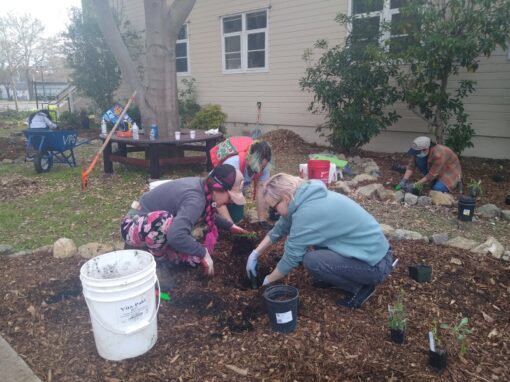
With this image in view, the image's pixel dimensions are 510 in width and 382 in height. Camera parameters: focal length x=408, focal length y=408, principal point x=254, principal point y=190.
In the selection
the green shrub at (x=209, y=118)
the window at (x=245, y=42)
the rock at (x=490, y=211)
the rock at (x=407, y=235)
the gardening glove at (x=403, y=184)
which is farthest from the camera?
the green shrub at (x=209, y=118)

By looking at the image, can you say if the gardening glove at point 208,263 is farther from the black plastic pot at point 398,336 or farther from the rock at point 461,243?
the rock at point 461,243

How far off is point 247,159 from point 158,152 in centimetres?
331

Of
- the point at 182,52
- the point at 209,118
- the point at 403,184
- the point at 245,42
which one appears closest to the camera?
the point at 403,184

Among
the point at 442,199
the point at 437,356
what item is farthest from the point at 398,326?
the point at 442,199

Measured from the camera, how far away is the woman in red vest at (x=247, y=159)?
13.1 feet

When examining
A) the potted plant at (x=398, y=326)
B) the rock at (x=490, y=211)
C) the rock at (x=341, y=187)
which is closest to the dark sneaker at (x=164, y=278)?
the potted plant at (x=398, y=326)

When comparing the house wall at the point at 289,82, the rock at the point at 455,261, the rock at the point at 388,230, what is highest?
the house wall at the point at 289,82

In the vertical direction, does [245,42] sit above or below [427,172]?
above

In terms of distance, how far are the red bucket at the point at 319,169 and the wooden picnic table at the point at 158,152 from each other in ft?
6.29

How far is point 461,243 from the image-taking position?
3.98 m

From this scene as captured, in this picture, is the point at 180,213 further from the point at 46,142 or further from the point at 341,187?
the point at 46,142

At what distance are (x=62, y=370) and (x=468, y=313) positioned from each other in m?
2.66

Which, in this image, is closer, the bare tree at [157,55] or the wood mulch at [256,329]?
the wood mulch at [256,329]

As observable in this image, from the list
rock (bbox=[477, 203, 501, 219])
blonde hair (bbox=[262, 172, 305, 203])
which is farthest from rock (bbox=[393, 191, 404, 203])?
blonde hair (bbox=[262, 172, 305, 203])
